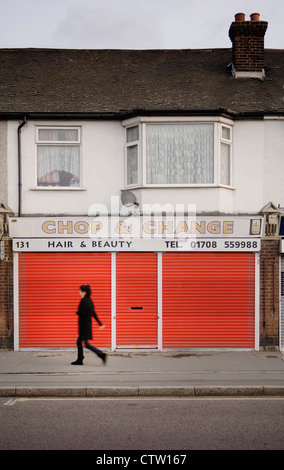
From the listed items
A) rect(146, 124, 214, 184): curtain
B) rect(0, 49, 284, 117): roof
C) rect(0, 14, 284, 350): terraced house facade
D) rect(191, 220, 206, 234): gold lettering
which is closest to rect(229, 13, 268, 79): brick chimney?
rect(0, 49, 284, 117): roof

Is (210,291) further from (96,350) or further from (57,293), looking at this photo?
(57,293)

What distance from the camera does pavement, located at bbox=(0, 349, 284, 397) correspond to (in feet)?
29.0

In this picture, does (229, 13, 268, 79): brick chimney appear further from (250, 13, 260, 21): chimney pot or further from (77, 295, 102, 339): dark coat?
(77, 295, 102, 339): dark coat

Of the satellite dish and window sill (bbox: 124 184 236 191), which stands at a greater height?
window sill (bbox: 124 184 236 191)

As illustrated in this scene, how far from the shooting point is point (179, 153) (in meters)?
12.8

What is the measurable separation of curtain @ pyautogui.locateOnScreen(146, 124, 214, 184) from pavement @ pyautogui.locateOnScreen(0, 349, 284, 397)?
13.8ft

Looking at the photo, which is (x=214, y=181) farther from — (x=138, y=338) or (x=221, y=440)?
(x=221, y=440)

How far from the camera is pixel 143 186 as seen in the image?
12.5 meters

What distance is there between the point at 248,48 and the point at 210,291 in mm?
6811

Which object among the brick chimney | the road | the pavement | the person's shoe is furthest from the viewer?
the brick chimney

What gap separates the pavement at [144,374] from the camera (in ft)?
29.0

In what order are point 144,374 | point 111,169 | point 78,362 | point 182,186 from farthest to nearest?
1. point 111,169
2. point 182,186
3. point 78,362
4. point 144,374

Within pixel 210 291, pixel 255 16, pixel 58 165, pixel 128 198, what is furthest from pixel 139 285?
pixel 255 16

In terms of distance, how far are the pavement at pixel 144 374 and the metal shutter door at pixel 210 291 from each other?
0.74 metres
